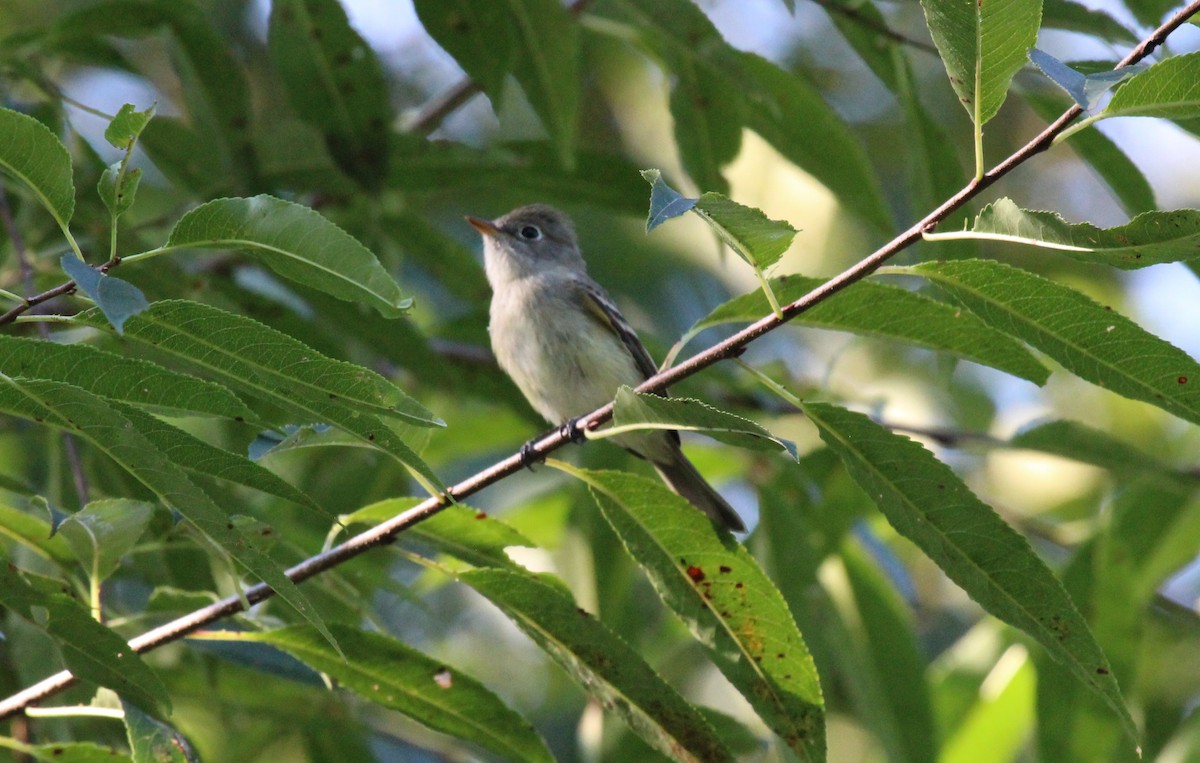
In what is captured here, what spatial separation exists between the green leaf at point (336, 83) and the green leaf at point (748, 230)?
2023mm

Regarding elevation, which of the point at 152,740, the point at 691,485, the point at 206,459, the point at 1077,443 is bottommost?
the point at 691,485

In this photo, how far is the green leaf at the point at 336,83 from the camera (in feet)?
12.2

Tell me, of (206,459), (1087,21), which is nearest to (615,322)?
(1087,21)

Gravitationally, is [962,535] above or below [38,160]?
below

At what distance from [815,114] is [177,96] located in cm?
545

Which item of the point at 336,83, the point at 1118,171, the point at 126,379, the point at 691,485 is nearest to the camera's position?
the point at 126,379

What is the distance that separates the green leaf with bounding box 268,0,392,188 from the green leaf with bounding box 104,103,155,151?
1.90 metres

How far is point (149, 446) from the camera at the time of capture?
1904 millimetres

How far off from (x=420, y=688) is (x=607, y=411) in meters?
0.81

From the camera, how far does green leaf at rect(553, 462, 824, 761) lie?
95.3 inches

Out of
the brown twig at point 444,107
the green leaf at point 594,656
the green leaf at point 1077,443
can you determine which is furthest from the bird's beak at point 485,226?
the green leaf at point 594,656

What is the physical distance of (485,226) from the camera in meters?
5.32

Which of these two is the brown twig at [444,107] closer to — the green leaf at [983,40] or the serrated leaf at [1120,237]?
the green leaf at [983,40]

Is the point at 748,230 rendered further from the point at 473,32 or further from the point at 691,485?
the point at 691,485
